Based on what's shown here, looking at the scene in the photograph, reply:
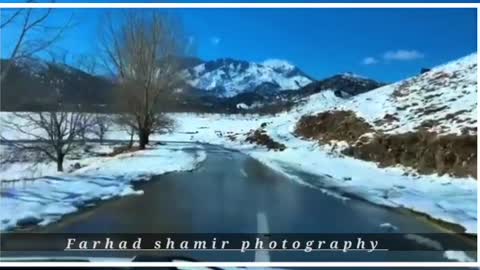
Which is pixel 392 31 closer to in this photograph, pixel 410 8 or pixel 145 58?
pixel 410 8

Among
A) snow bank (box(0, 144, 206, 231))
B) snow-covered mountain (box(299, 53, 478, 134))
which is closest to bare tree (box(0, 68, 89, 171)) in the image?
snow bank (box(0, 144, 206, 231))

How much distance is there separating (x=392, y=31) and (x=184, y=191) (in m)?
1.09

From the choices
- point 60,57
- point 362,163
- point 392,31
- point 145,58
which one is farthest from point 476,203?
point 60,57

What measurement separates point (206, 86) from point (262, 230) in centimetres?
69

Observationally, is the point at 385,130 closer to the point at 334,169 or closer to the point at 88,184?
the point at 334,169

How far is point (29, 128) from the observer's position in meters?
3.10

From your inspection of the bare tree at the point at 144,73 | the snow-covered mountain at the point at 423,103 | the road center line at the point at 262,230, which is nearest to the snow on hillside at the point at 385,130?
the snow-covered mountain at the point at 423,103

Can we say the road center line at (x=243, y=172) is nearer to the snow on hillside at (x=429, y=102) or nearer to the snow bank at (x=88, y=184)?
the snow bank at (x=88, y=184)

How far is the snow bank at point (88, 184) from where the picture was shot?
2967mm

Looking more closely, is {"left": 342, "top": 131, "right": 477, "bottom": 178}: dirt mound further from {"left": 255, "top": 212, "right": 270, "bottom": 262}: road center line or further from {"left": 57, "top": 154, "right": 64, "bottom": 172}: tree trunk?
{"left": 57, "top": 154, "right": 64, "bottom": 172}: tree trunk

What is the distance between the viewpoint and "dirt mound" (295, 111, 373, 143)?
314 centimetres

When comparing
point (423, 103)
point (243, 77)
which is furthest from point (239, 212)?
point (423, 103)

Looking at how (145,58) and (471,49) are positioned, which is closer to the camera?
(471,49)

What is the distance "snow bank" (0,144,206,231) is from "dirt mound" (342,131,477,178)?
29.3 inches
